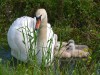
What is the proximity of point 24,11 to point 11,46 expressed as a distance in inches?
58.1

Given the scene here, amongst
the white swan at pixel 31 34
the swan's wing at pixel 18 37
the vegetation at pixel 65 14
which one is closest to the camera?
the white swan at pixel 31 34

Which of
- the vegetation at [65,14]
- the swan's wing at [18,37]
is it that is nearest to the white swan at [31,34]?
the swan's wing at [18,37]

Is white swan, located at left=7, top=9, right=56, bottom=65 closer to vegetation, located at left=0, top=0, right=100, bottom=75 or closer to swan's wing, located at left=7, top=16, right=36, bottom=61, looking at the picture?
swan's wing, located at left=7, top=16, right=36, bottom=61

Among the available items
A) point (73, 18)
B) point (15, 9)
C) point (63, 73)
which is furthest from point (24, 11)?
point (63, 73)

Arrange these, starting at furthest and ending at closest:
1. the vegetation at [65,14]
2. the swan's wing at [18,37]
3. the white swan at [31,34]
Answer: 1. the vegetation at [65,14]
2. the swan's wing at [18,37]
3. the white swan at [31,34]

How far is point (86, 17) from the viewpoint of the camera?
349 inches

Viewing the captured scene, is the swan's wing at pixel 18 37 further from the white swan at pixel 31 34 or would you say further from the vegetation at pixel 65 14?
the vegetation at pixel 65 14

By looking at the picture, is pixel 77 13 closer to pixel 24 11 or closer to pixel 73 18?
pixel 73 18

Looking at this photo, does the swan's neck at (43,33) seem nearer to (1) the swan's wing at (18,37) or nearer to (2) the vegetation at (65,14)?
(1) the swan's wing at (18,37)

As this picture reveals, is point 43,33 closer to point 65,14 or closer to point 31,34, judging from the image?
point 31,34

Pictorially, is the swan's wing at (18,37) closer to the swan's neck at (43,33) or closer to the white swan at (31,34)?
the white swan at (31,34)

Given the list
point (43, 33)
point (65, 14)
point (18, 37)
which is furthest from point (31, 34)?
point (65, 14)

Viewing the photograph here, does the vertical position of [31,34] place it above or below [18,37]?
above

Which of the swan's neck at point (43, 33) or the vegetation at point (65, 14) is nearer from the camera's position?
the swan's neck at point (43, 33)
